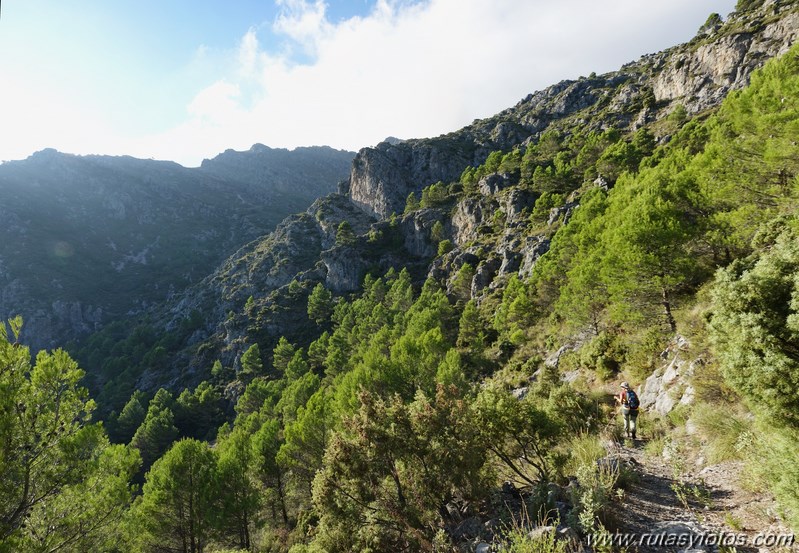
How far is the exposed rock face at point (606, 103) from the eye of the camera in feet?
222

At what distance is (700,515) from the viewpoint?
566 centimetres

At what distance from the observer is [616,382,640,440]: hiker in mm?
10664

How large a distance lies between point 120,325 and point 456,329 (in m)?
112

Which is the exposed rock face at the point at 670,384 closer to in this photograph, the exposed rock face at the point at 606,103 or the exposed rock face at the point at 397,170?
the exposed rock face at the point at 606,103

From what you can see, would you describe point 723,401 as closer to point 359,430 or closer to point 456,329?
point 359,430

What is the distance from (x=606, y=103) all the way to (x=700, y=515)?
441 feet

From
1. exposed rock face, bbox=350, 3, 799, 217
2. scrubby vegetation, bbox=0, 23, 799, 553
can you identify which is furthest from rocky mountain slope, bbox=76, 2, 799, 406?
scrubby vegetation, bbox=0, 23, 799, 553

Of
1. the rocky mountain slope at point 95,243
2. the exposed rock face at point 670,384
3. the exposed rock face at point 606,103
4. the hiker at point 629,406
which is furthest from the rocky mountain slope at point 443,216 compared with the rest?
the hiker at point 629,406

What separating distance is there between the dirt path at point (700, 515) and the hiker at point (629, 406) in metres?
3.06

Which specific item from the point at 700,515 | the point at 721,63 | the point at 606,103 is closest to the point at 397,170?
the point at 606,103

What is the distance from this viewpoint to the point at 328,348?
191 feet

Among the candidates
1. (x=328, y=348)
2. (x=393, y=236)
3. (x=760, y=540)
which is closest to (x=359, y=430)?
(x=760, y=540)

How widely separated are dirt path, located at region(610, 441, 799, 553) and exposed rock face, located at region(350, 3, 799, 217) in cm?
8154

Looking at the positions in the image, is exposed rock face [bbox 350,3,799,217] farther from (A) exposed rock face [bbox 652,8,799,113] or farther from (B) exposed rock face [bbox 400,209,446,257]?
(B) exposed rock face [bbox 400,209,446,257]
